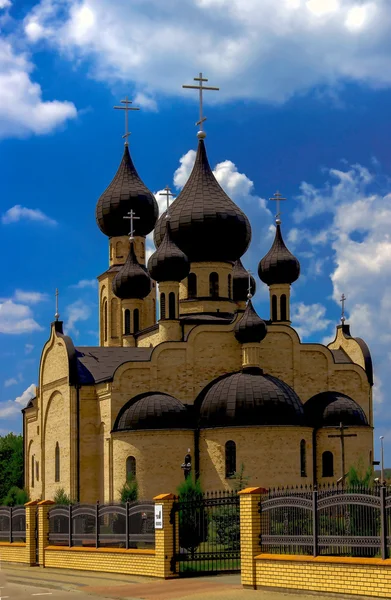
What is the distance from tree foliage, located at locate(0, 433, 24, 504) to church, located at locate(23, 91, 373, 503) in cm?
1819

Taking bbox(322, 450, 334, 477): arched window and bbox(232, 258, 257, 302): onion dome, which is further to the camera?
bbox(232, 258, 257, 302): onion dome

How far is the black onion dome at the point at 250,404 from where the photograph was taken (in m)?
38.8

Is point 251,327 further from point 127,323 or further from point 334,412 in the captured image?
point 127,323

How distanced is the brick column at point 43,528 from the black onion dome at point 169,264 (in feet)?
50.5

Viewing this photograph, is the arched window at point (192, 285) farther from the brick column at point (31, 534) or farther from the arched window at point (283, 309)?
the brick column at point (31, 534)

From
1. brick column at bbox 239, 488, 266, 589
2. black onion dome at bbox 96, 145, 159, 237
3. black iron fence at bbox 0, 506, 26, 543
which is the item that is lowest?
black iron fence at bbox 0, 506, 26, 543

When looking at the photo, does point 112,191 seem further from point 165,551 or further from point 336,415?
point 165,551

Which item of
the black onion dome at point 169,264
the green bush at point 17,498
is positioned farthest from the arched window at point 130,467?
the black onion dome at point 169,264

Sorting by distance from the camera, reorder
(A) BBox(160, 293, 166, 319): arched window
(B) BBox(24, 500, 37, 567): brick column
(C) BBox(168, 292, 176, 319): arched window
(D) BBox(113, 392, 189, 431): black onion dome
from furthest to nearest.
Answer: (A) BBox(160, 293, 166, 319): arched window, (C) BBox(168, 292, 176, 319): arched window, (D) BBox(113, 392, 189, 431): black onion dome, (B) BBox(24, 500, 37, 567): brick column

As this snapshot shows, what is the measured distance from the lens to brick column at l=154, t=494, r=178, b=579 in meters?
21.7

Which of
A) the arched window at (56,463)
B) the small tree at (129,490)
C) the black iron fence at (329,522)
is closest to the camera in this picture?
the black iron fence at (329,522)

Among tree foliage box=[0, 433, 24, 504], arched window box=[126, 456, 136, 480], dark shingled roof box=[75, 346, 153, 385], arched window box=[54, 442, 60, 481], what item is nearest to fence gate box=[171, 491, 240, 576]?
arched window box=[126, 456, 136, 480]

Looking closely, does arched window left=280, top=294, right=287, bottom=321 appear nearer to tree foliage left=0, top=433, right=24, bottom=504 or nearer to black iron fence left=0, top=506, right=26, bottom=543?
black iron fence left=0, top=506, right=26, bottom=543

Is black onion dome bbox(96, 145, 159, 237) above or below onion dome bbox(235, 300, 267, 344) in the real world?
above
